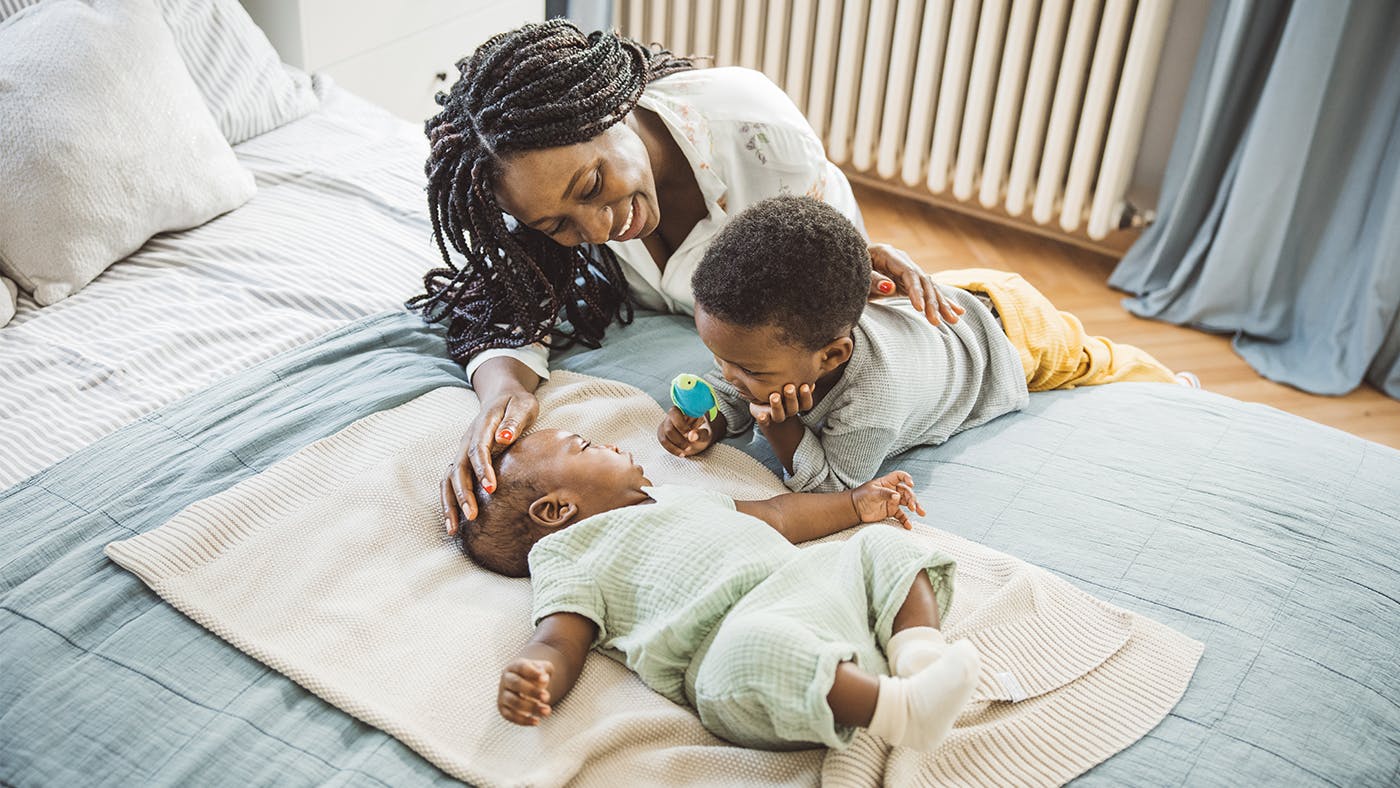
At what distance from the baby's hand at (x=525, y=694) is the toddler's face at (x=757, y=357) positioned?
431mm

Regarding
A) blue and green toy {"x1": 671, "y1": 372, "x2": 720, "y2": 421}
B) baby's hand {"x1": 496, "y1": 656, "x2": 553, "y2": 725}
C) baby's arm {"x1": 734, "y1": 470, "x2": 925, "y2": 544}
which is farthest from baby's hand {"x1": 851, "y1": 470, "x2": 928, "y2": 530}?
baby's hand {"x1": 496, "y1": 656, "x2": 553, "y2": 725}

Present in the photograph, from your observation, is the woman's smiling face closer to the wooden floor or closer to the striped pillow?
the striped pillow

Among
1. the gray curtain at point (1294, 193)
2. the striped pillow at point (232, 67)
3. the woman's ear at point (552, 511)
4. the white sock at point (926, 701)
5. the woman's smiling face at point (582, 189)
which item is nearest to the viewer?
the white sock at point (926, 701)

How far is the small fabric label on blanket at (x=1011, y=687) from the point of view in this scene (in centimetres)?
103

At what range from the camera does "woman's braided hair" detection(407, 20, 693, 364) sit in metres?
1.32

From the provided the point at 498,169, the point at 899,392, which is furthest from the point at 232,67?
the point at 899,392

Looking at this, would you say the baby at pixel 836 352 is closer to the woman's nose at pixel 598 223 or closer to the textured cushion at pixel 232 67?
the woman's nose at pixel 598 223

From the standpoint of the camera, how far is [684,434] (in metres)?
1.36

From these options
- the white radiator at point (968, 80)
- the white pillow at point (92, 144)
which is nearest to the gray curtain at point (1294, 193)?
the white radiator at point (968, 80)

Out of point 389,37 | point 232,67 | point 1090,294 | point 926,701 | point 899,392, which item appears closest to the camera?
point 926,701

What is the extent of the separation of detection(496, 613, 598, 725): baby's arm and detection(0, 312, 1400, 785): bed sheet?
0.08 metres

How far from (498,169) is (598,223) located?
0.47 ft

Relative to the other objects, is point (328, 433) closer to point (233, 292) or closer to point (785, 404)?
point (233, 292)

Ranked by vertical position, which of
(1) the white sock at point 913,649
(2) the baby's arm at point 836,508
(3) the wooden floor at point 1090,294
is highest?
(1) the white sock at point 913,649
